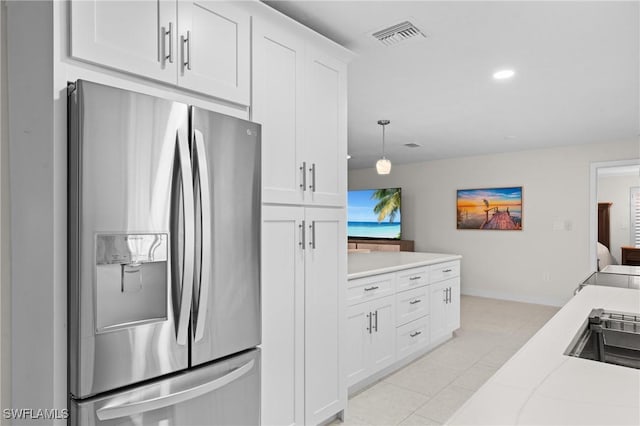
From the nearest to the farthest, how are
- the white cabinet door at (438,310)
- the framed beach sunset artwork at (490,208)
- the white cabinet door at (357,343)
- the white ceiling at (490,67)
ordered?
1. the white ceiling at (490,67)
2. the white cabinet door at (357,343)
3. the white cabinet door at (438,310)
4. the framed beach sunset artwork at (490,208)

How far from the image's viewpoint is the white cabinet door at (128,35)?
1.24m

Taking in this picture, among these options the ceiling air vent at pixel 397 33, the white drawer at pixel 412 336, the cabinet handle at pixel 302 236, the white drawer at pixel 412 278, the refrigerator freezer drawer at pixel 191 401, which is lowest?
the white drawer at pixel 412 336

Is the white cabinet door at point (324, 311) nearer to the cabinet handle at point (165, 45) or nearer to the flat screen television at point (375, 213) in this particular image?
the cabinet handle at point (165, 45)

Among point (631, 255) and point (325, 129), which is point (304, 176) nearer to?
point (325, 129)

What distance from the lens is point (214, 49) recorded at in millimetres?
1642

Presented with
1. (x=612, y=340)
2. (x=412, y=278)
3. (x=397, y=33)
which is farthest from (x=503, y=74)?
(x=612, y=340)

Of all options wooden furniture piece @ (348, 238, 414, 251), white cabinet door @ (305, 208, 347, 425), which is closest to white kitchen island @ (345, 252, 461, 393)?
white cabinet door @ (305, 208, 347, 425)

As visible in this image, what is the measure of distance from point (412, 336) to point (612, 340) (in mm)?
2017

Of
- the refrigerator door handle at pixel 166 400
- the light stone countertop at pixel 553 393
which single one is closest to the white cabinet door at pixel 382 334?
the refrigerator door handle at pixel 166 400

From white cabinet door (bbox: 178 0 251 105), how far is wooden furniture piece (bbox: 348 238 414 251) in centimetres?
577

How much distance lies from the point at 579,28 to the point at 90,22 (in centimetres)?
249

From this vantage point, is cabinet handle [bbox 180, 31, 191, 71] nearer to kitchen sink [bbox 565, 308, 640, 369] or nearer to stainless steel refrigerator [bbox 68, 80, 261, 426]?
stainless steel refrigerator [bbox 68, 80, 261, 426]

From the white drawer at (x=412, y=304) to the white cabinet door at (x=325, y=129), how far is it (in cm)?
128

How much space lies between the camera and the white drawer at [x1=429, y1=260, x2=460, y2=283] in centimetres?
367
